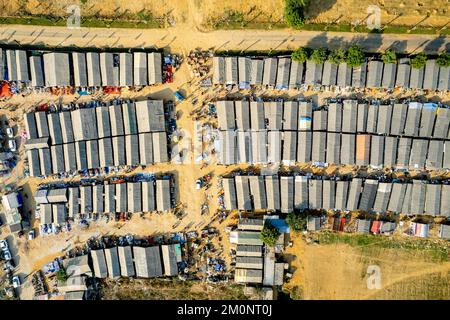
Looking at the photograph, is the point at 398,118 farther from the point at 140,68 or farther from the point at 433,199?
the point at 140,68

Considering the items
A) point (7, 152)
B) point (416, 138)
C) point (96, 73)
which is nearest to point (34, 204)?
point (7, 152)

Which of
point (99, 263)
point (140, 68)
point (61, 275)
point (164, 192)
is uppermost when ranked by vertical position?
point (140, 68)

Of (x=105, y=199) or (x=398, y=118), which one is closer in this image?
(x=398, y=118)

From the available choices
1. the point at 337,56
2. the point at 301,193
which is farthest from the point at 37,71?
the point at 337,56

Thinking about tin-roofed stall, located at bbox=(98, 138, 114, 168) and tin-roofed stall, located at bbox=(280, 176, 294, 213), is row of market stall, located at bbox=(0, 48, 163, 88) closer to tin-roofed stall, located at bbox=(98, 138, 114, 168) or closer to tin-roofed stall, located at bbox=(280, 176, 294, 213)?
tin-roofed stall, located at bbox=(98, 138, 114, 168)

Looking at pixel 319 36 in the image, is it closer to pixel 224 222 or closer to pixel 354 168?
pixel 354 168

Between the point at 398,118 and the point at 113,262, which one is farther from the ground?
the point at 398,118
